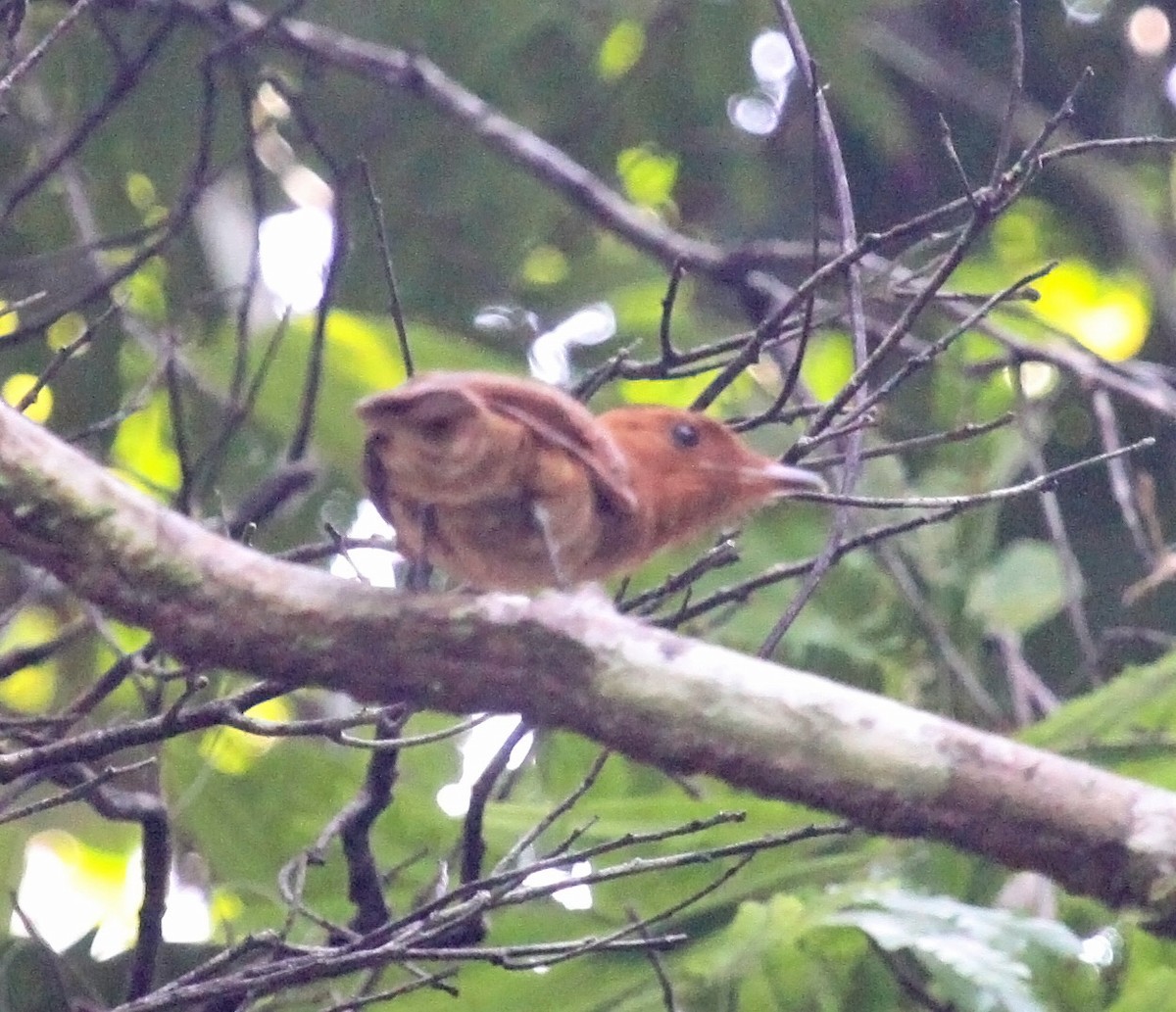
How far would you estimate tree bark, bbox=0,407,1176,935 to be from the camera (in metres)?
1.99

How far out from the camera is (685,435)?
9.46 ft

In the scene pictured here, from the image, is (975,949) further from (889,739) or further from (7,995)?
(7,995)

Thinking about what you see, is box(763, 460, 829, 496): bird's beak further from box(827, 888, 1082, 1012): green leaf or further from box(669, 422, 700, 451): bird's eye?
box(827, 888, 1082, 1012): green leaf

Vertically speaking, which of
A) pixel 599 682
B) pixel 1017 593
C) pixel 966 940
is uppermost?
pixel 599 682

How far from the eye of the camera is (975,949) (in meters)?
2.96

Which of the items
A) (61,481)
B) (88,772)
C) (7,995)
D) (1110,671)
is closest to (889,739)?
(61,481)

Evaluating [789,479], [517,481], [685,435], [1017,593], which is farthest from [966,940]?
[1017,593]

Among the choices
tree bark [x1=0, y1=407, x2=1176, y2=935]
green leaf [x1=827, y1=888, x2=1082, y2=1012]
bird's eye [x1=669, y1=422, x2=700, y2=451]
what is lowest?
green leaf [x1=827, y1=888, x2=1082, y2=1012]

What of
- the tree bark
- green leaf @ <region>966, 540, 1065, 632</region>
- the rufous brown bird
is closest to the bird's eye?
the rufous brown bird

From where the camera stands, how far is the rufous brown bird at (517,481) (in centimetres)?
230

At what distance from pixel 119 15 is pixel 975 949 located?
344 cm

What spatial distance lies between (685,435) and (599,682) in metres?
0.93

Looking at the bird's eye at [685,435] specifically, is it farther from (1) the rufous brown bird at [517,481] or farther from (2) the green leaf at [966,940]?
(2) the green leaf at [966,940]

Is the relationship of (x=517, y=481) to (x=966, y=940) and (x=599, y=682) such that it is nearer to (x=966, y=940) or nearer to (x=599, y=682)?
(x=599, y=682)
